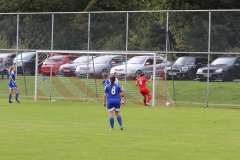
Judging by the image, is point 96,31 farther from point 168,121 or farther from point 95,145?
point 95,145

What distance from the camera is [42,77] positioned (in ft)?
124

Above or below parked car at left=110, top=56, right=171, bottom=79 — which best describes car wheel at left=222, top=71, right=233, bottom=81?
below

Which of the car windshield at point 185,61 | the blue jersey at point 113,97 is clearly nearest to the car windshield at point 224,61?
the car windshield at point 185,61

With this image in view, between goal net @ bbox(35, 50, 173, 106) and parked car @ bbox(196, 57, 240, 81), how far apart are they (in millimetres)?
2040

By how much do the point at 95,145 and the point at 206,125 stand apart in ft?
25.0

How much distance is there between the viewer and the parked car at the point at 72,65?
3725 centimetres

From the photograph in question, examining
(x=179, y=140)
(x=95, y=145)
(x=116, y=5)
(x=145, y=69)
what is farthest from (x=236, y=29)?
(x=116, y=5)

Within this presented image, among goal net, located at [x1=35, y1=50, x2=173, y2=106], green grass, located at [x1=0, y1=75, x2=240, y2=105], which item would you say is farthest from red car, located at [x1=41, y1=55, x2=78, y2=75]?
green grass, located at [x1=0, y1=75, x2=240, y2=105]

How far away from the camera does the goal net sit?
115 ft

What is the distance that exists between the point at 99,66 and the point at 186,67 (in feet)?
17.2

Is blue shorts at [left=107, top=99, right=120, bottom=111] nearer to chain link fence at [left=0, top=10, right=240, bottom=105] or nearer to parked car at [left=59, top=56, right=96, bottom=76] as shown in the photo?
chain link fence at [left=0, top=10, right=240, bottom=105]

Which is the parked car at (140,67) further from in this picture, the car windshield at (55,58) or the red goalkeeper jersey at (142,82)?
the car windshield at (55,58)

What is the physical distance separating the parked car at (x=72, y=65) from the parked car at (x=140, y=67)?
1742 mm

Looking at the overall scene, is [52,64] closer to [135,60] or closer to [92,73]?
[92,73]
